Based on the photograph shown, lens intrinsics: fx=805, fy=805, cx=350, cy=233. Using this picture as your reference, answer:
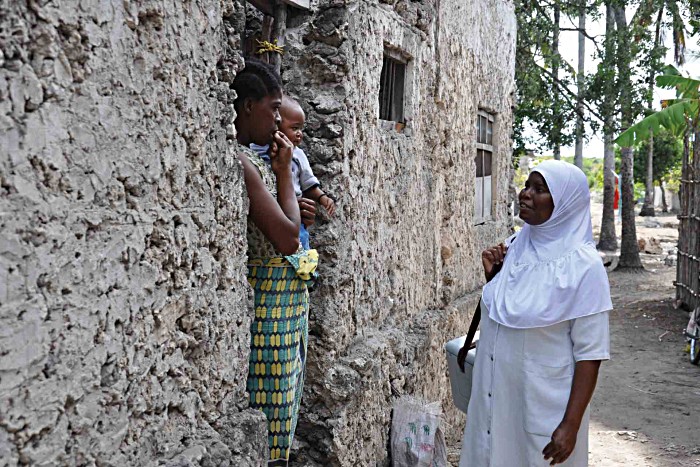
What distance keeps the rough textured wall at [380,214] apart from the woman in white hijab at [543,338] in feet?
2.14

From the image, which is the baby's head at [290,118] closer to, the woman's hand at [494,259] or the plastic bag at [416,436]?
the woman's hand at [494,259]

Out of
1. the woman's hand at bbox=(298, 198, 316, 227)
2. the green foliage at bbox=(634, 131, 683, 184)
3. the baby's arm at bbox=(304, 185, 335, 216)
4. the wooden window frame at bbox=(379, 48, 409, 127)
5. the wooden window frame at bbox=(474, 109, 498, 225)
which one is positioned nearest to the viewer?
the woman's hand at bbox=(298, 198, 316, 227)

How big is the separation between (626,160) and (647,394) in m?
10.6

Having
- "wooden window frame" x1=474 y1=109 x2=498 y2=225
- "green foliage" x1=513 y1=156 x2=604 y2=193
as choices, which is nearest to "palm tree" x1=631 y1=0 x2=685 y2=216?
"green foliage" x1=513 y1=156 x2=604 y2=193

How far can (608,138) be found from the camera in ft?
55.9

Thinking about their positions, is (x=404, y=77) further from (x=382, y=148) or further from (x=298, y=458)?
(x=298, y=458)

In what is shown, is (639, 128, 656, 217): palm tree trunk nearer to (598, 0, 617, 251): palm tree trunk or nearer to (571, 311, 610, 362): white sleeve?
(598, 0, 617, 251): palm tree trunk

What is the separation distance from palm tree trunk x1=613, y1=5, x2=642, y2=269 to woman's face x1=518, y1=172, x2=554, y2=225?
12.9m

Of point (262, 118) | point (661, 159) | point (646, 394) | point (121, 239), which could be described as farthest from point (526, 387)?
point (661, 159)

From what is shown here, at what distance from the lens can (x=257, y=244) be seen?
107 inches

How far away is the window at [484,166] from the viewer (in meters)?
7.14

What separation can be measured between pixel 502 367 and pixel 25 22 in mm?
2333

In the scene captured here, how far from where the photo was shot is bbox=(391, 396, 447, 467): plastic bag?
169 inches

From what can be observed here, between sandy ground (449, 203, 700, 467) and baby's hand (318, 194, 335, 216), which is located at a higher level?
baby's hand (318, 194, 335, 216)
